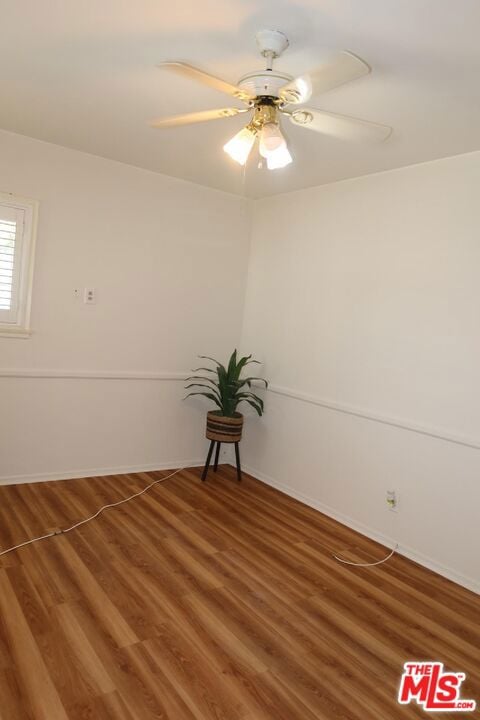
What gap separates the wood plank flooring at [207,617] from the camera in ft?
5.86

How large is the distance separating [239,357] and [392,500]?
193 centimetres

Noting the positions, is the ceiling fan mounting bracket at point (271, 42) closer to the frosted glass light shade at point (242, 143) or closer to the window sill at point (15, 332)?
the frosted glass light shade at point (242, 143)

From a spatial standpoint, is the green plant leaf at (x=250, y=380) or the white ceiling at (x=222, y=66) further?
the green plant leaf at (x=250, y=380)

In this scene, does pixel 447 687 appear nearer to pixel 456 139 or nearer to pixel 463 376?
pixel 463 376

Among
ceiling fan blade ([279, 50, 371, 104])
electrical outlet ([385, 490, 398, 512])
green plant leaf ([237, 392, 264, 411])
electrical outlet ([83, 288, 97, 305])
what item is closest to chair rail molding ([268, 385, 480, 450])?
green plant leaf ([237, 392, 264, 411])

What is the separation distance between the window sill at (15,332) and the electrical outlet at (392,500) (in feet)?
8.69

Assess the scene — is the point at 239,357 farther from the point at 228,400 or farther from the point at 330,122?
the point at 330,122

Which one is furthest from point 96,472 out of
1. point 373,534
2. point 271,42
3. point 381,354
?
point 271,42

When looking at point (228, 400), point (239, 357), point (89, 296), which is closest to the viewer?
point (89, 296)

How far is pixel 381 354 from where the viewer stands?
129 inches

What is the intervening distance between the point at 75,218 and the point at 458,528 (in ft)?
10.5

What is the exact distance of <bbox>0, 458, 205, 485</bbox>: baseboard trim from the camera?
3.57 m

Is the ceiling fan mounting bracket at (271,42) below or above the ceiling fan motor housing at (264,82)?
above

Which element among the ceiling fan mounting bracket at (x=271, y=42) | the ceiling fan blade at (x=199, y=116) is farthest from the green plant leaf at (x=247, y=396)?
the ceiling fan mounting bracket at (x=271, y=42)
